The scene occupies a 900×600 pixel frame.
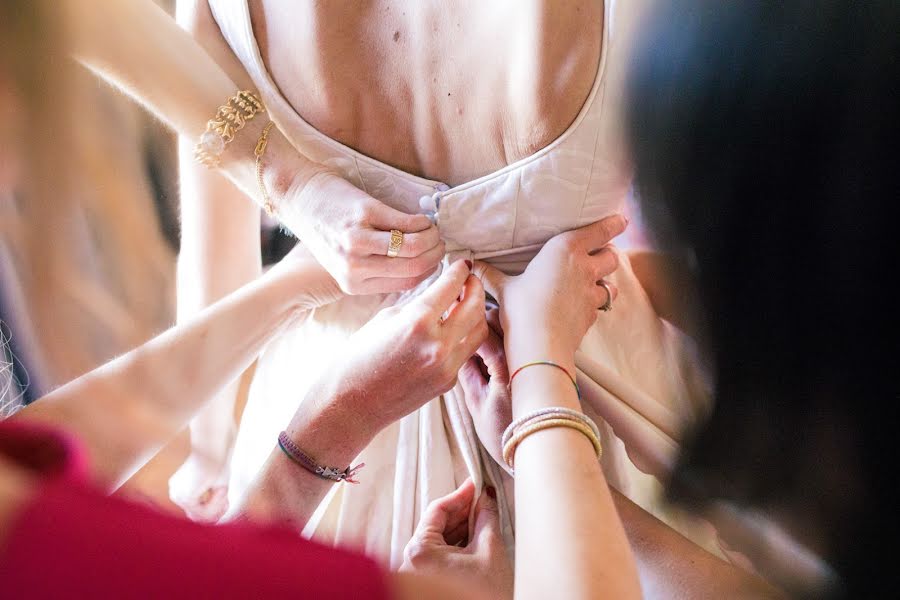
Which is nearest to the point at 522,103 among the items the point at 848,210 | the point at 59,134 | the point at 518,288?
the point at 518,288

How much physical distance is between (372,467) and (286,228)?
0.94 ft

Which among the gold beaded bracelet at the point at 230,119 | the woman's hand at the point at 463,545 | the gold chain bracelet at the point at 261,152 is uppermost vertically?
the gold beaded bracelet at the point at 230,119

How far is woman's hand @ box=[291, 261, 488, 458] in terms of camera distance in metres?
0.56

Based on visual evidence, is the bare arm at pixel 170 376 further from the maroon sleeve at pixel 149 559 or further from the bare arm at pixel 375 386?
the maroon sleeve at pixel 149 559

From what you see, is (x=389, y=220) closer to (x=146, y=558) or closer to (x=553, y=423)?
(x=553, y=423)

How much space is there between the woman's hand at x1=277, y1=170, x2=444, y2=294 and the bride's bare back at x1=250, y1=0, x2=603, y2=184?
0.07 m

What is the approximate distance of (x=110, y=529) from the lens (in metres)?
0.25

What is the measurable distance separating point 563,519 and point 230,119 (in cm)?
48

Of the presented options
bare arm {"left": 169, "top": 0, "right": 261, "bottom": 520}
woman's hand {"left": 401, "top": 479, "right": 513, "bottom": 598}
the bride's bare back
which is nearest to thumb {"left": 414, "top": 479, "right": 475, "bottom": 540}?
woman's hand {"left": 401, "top": 479, "right": 513, "bottom": 598}

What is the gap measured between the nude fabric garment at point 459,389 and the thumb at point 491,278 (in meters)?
0.02

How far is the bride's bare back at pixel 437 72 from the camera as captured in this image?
561 mm

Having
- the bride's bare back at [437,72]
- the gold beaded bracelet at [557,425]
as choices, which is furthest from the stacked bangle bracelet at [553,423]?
the bride's bare back at [437,72]

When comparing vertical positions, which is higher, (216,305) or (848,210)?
(848,210)

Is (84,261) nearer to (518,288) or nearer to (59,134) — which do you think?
(59,134)
